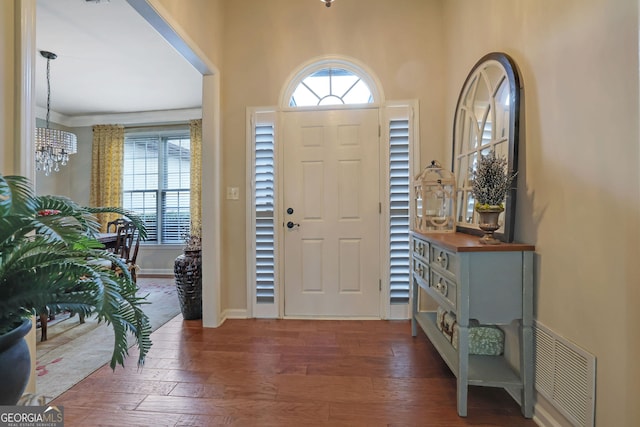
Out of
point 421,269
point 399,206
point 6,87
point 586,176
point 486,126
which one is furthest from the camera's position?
point 399,206

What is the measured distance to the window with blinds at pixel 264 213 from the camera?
2.88 meters

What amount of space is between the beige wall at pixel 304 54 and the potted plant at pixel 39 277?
2091mm

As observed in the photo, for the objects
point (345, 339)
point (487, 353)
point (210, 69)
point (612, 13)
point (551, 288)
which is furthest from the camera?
point (210, 69)

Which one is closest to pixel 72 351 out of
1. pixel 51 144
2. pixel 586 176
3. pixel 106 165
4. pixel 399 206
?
pixel 51 144

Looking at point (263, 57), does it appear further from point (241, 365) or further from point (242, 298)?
point (241, 365)

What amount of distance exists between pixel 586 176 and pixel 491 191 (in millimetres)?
418

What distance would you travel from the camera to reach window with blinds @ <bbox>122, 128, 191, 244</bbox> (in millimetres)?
5152

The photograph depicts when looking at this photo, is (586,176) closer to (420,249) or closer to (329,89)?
(420,249)

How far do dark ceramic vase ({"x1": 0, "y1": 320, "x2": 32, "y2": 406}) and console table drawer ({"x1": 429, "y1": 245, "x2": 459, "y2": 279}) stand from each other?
1672mm

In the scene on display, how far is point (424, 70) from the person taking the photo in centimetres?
282

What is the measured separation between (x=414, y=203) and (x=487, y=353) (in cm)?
131

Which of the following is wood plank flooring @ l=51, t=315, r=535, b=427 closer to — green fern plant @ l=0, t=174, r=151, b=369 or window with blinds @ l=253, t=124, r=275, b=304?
window with blinds @ l=253, t=124, r=275, b=304

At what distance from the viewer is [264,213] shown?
2.88 metres

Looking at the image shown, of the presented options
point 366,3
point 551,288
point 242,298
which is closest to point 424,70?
point 366,3
